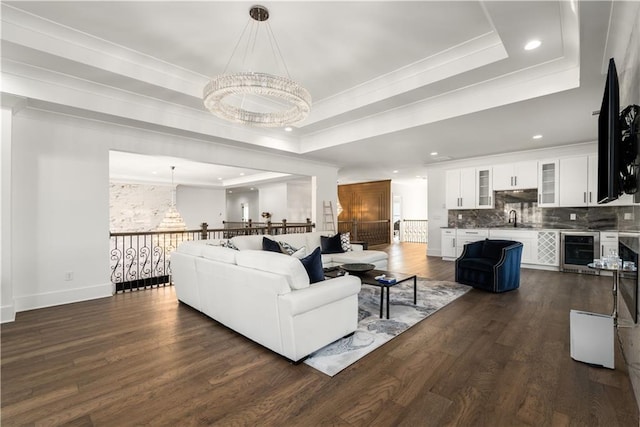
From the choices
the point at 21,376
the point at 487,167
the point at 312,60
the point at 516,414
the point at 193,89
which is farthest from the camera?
the point at 487,167

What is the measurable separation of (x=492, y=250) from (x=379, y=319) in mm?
2964

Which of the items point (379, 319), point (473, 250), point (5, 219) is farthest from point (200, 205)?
point (379, 319)

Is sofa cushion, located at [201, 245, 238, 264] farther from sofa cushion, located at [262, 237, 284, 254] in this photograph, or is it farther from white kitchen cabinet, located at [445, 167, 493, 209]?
white kitchen cabinet, located at [445, 167, 493, 209]

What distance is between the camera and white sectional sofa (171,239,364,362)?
2.45m

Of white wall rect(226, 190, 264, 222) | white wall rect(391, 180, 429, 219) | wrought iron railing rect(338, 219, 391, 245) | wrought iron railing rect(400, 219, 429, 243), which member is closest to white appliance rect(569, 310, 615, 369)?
wrought iron railing rect(338, 219, 391, 245)

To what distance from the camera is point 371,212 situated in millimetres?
12242

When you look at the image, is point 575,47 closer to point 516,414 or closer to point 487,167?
point 516,414

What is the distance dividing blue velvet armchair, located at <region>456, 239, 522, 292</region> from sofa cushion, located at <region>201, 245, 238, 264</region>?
391 cm

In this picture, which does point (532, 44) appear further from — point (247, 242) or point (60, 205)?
point (60, 205)

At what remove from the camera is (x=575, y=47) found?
3.11m

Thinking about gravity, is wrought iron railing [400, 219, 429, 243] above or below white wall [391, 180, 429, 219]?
below

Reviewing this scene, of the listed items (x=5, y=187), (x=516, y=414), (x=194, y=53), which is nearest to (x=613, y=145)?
(x=516, y=414)

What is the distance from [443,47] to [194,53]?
3.01m

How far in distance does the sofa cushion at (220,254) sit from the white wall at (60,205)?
7.01 ft
